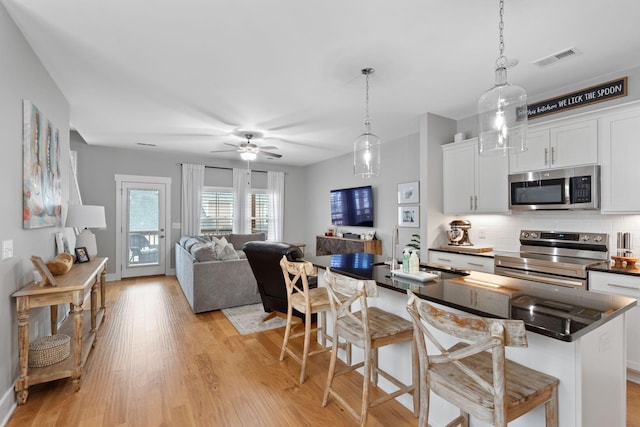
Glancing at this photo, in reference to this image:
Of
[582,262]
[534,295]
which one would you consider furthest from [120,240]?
[582,262]

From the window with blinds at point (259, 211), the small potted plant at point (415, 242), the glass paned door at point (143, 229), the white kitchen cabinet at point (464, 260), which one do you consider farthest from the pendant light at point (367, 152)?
the glass paned door at point (143, 229)

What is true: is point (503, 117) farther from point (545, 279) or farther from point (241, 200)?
point (241, 200)

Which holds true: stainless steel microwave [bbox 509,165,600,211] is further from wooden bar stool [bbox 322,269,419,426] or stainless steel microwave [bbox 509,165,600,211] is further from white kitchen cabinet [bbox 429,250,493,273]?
wooden bar stool [bbox 322,269,419,426]

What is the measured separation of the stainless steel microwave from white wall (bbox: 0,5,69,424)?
15.2 ft

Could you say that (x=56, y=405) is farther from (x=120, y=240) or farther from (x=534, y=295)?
(x=120, y=240)

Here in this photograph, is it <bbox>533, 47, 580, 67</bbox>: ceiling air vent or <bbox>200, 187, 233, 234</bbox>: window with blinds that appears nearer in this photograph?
<bbox>533, 47, 580, 67</bbox>: ceiling air vent

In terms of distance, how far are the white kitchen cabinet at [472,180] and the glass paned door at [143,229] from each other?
19.1 feet

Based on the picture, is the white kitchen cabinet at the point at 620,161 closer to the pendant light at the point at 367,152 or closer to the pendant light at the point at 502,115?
the pendant light at the point at 502,115

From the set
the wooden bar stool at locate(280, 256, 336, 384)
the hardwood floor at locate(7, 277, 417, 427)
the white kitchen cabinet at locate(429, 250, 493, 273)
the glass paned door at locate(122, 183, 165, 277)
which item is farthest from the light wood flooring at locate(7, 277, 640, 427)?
the glass paned door at locate(122, 183, 165, 277)

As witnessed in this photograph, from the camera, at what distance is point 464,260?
3.81 meters

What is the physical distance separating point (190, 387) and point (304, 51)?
9.48 feet

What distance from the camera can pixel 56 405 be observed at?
7.18ft

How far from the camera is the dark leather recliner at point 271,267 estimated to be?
10.3 ft

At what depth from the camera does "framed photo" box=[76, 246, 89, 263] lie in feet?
10.8
